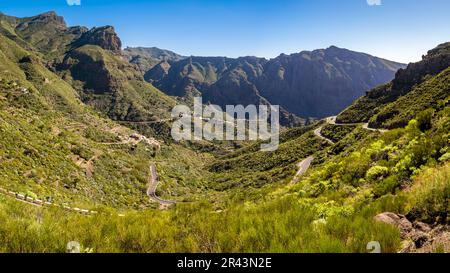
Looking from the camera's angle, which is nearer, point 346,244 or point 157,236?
point 346,244

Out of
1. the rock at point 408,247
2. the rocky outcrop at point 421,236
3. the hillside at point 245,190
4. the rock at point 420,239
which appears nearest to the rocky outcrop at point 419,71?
the hillside at point 245,190

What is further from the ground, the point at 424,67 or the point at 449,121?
the point at 424,67

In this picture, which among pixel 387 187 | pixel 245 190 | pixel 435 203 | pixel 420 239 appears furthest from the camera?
pixel 245 190

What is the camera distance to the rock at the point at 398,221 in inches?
214

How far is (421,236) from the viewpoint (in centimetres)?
493

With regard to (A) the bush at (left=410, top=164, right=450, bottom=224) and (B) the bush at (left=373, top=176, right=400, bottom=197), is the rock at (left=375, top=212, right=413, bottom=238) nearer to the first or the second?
(A) the bush at (left=410, top=164, right=450, bottom=224)

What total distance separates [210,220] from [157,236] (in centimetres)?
148

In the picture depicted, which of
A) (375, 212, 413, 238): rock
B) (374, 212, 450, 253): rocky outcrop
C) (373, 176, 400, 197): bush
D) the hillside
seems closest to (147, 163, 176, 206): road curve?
the hillside

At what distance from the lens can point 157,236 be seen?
613 cm

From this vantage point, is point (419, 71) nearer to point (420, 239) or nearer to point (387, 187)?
point (387, 187)

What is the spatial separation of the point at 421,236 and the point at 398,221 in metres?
0.82

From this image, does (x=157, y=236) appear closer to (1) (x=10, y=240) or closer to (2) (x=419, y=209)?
(1) (x=10, y=240)

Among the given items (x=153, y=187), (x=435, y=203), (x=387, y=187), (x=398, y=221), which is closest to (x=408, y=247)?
(x=398, y=221)
